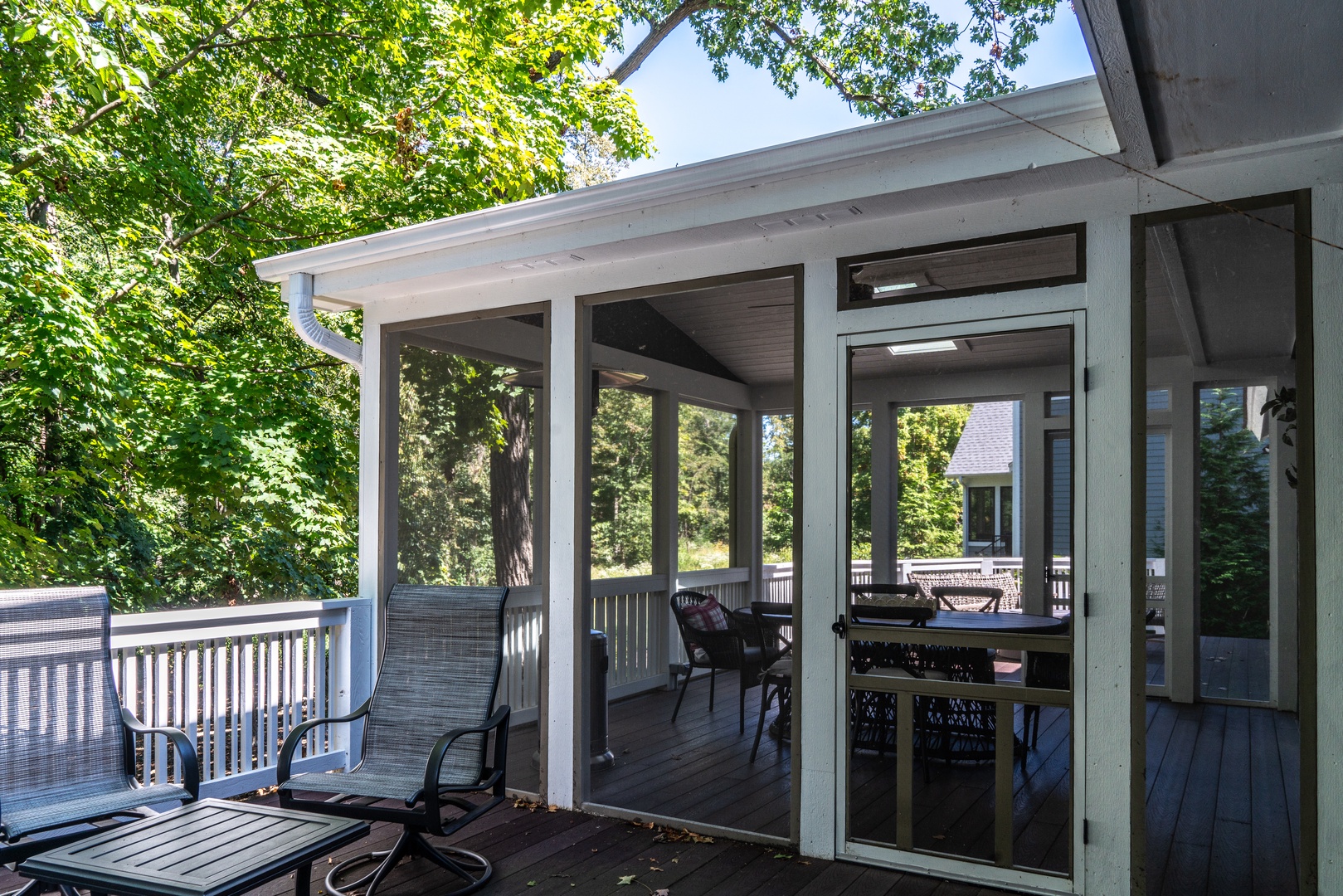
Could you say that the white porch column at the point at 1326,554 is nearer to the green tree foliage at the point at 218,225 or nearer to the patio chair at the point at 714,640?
the patio chair at the point at 714,640

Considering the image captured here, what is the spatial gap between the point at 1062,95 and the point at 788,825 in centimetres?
292

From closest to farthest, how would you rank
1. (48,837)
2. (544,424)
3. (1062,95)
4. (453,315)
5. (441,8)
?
(1062,95)
(48,837)
(544,424)
(453,315)
(441,8)

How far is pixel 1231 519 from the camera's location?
6391 mm

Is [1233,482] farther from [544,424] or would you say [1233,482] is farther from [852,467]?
[544,424]

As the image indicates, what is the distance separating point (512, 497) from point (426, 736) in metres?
1.49

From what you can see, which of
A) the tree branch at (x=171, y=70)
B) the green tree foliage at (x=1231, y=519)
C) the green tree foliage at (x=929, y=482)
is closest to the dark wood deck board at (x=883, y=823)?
the green tree foliage at (x=929, y=482)

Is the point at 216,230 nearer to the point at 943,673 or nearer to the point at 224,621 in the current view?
the point at 224,621

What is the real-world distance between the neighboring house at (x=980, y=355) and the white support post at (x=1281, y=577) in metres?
1.21

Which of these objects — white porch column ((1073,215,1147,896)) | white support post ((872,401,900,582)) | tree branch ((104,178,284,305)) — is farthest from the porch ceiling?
tree branch ((104,178,284,305))

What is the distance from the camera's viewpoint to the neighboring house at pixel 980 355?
276 centimetres

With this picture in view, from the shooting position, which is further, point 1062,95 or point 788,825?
point 788,825

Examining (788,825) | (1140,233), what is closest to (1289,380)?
(1140,233)

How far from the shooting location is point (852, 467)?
3.58 meters

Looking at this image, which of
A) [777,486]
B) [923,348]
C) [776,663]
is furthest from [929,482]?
[776,663]
